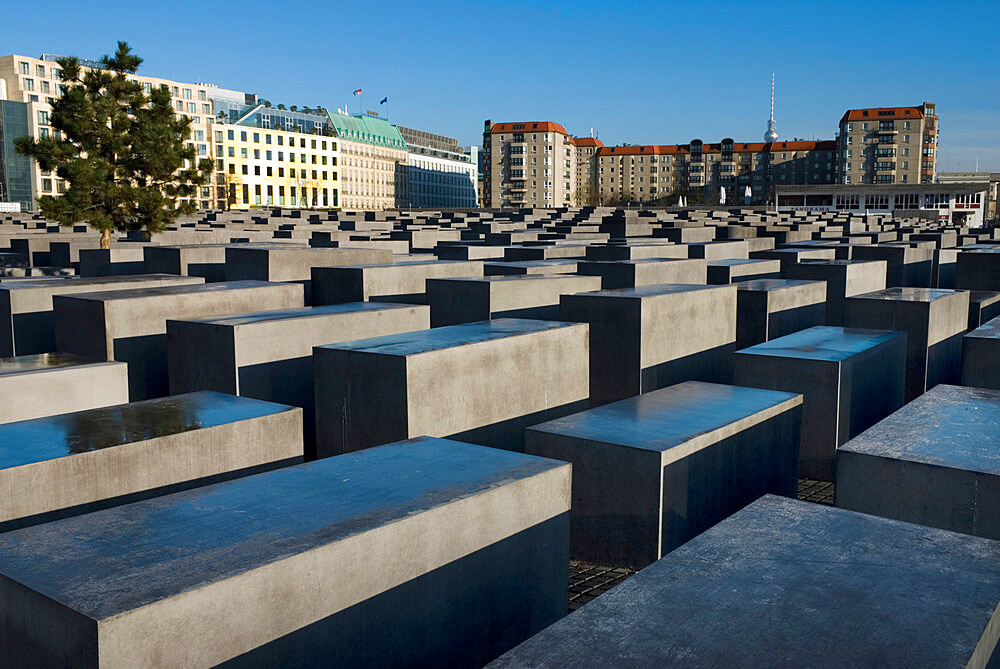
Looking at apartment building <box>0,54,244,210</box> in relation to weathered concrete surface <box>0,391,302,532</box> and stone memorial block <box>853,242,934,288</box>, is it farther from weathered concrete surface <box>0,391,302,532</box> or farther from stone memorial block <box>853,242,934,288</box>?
weathered concrete surface <box>0,391,302,532</box>

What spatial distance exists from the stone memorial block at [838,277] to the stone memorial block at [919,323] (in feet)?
5.28

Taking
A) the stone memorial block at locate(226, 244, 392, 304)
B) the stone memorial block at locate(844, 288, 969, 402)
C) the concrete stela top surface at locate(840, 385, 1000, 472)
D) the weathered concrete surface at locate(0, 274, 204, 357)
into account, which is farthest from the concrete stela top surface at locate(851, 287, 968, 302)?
the weathered concrete surface at locate(0, 274, 204, 357)

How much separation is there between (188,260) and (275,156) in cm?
8875

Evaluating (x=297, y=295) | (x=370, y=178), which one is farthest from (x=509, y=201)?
(x=297, y=295)

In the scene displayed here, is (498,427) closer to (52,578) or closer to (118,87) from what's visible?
(52,578)

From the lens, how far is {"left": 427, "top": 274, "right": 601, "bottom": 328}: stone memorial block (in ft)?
37.2

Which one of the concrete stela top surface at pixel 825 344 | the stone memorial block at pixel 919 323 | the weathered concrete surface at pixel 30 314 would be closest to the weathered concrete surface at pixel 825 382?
the concrete stela top surface at pixel 825 344

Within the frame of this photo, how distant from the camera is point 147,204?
1970 cm

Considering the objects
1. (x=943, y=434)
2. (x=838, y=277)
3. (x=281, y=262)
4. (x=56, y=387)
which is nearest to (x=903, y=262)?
(x=838, y=277)

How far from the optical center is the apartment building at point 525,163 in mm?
114375

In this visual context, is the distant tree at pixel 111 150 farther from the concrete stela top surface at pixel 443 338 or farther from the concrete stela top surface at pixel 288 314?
the concrete stela top surface at pixel 443 338

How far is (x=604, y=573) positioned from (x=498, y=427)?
189 cm

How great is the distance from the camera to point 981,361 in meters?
9.14

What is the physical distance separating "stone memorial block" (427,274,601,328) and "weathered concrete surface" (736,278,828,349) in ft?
7.65
